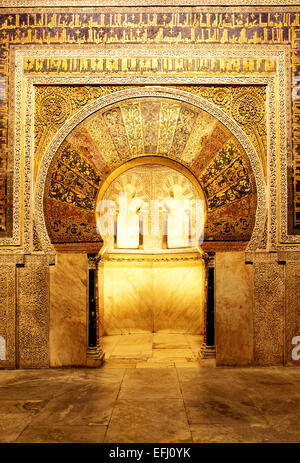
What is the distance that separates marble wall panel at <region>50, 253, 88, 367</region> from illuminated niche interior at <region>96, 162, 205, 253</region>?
2296 mm

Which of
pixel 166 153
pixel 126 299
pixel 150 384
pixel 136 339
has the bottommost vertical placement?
pixel 136 339

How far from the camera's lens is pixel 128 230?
7.02 metres

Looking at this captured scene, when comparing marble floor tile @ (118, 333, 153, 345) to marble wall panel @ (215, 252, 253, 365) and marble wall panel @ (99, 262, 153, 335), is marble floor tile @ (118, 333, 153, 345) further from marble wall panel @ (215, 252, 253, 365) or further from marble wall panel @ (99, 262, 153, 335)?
marble wall panel @ (215, 252, 253, 365)

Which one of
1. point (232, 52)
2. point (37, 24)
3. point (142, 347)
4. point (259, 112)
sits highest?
point (37, 24)

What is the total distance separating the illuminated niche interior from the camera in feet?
22.4

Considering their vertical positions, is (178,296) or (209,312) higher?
(209,312)

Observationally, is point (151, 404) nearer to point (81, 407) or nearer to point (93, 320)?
point (81, 407)

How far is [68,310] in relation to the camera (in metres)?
4.46

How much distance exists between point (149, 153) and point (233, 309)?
213 centimetres

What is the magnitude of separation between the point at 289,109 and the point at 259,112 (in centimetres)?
36

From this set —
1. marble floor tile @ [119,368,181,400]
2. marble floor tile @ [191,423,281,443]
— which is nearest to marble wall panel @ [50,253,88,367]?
marble floor tile @ [119,368,181,400]

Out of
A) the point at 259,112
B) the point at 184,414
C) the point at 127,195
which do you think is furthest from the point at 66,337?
the point at 259,112

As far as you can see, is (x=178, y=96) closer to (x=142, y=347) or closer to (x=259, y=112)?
(x=259, y=112)

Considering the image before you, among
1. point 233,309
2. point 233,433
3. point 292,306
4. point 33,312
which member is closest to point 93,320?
point 33,312
